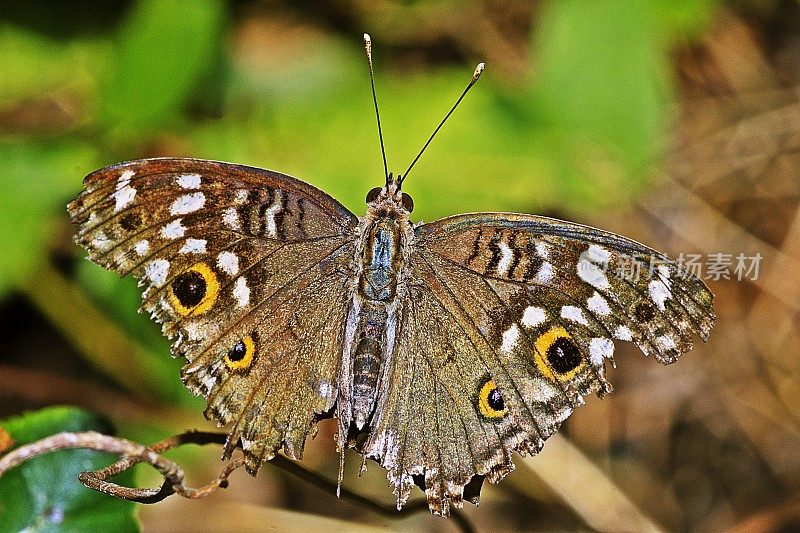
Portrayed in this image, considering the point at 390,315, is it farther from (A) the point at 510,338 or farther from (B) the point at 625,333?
(B) the point at 625,333

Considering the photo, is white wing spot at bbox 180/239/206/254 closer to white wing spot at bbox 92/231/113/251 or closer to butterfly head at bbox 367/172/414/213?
white wing spot at bbox 92/231/113/251

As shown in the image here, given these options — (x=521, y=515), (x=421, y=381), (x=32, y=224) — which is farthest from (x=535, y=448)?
(x=32, y=224)

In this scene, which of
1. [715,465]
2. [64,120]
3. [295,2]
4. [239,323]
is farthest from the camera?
[295,2]

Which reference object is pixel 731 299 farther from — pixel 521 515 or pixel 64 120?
pixel 64 120

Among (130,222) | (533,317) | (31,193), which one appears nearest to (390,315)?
(533,317)

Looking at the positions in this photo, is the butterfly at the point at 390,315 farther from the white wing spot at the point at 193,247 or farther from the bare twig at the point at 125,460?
the bare twig at the point at 125,460

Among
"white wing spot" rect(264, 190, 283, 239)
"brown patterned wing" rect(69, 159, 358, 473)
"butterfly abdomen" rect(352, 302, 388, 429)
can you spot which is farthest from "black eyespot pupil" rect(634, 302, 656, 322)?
"white wing spot" rect(264, 190, 283, 239)
